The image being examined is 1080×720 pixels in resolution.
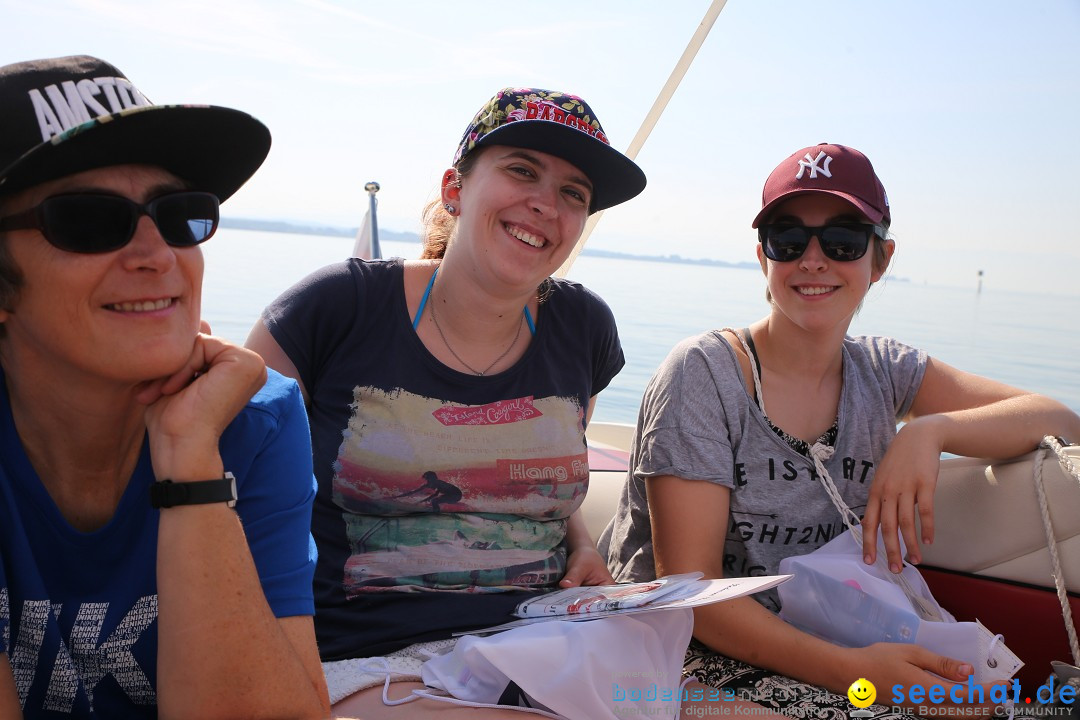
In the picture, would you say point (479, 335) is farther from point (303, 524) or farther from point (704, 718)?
point (704, 718)

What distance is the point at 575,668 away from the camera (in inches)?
59.2

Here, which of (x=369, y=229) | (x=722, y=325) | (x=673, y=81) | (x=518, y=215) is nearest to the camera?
(x=518, y=215)

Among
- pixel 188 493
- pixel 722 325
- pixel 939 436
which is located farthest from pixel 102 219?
pixel 722 325

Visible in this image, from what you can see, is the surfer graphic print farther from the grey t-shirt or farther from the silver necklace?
the grey t-shirt

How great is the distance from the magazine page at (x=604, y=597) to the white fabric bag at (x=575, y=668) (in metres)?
0.04

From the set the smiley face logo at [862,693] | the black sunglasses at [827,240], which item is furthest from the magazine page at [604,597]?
the black sunglasses at [827,240]

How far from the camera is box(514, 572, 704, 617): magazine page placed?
1.57 m

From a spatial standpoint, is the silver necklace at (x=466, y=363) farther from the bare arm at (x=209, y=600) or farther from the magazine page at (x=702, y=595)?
the bare arm at (x=209, y=600)

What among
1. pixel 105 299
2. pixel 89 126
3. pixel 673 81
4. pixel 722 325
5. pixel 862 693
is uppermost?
pixel 673 81

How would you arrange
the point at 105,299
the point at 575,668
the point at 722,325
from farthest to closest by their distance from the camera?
the point at 722,325 → the point at 575,668 → the point at 105,299

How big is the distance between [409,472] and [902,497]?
1056mm

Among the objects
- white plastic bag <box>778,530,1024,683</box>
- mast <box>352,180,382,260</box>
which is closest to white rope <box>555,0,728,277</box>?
white plastic bag <box>778,530,1024,683</box>

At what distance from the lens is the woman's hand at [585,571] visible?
1945 mm

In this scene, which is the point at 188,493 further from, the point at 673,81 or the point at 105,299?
the point at 673,81
